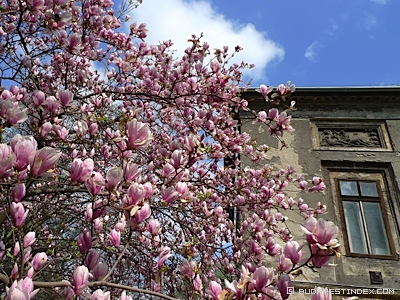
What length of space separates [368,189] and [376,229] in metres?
0.77

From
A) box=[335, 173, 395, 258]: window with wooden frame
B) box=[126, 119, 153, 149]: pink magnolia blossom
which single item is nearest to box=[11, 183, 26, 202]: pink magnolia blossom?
box=[126, 119, 153, 149]: pink magnolia blossom

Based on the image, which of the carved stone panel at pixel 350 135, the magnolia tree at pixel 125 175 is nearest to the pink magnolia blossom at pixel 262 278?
the magnolia tree at pixel 125 175

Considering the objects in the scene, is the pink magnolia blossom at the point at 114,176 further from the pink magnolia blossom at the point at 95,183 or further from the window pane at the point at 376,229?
the window pane at the point at 376,229

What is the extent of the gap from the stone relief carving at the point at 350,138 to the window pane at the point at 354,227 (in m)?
1.33

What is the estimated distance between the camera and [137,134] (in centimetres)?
148

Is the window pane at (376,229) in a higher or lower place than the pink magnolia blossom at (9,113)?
higher

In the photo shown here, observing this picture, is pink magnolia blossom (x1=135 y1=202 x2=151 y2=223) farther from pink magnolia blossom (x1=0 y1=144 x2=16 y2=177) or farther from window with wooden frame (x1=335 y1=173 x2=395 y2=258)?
window with wooden frame (x1=335 y1=173 x2=395 y2=258)

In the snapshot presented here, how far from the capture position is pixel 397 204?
5.73 m

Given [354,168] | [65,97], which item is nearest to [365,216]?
[354,168]

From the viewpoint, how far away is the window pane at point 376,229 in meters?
5.38

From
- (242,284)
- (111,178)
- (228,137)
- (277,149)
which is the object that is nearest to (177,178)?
(111,178)

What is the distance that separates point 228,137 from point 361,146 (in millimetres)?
4239

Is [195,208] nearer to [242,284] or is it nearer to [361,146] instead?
[242,284]

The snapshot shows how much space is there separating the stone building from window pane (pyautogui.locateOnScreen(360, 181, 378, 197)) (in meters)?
0.02
